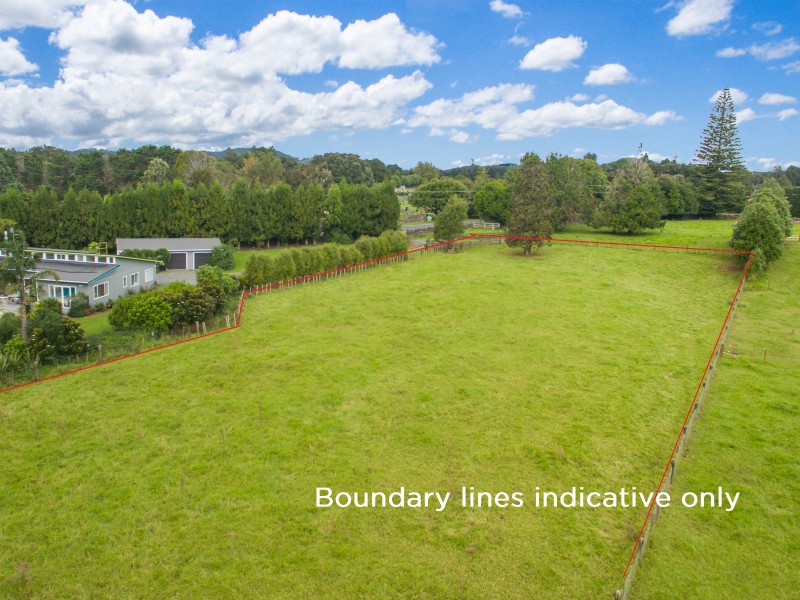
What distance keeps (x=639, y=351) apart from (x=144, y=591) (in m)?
19.5

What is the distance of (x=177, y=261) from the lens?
3938 cm

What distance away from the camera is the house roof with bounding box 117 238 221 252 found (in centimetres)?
3881

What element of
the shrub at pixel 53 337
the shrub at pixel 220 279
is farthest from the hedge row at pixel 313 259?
the shrub at pixel 53 337

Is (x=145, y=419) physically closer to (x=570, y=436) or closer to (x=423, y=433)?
(x=423, y=433)

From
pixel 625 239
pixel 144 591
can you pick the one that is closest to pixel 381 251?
pixel 625 239

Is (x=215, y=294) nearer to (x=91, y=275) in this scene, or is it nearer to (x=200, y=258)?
(x=91, y=275)

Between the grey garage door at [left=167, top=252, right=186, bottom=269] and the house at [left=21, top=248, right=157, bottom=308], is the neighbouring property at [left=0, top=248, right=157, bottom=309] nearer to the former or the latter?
the house at [left=21, top=248, right=157, bottom=308]

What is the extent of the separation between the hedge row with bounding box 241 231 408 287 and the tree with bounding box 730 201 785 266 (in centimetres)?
2570

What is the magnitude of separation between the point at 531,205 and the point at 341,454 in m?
A: 34.4

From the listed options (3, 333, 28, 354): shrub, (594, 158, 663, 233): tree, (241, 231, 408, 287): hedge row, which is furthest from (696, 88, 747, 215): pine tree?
(3, 333, 28, 354): shrub

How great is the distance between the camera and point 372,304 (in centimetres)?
2803

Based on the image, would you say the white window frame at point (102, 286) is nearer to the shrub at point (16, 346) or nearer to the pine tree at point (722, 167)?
the shrub at point (16, 346)

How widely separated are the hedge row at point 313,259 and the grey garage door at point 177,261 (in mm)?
9133

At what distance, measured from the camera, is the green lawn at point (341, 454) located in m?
9.60
